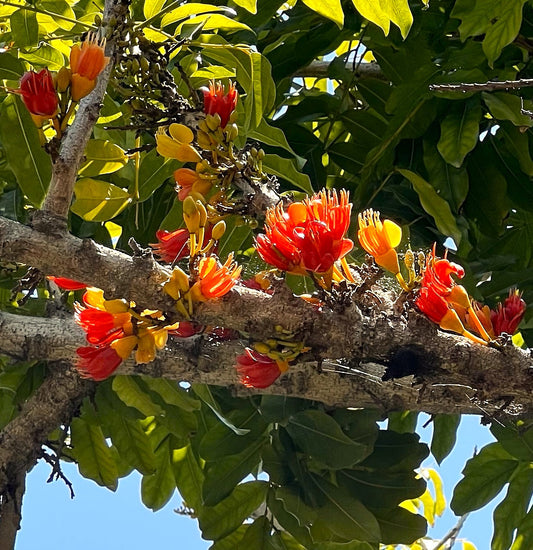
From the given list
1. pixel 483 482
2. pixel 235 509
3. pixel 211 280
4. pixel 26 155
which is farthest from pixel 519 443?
pixel 26 155

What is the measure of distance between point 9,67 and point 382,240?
2.61ft

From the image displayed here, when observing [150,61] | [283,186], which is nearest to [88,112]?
[150,61]

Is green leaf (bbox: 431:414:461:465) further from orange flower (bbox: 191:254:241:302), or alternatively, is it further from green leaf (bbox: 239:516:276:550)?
orange flower (bbox: 191:254:241:302)

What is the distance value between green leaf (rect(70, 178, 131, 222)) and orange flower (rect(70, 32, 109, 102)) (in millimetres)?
289

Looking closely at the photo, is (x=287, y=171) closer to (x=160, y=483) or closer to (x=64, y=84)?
(x=64, y=84)

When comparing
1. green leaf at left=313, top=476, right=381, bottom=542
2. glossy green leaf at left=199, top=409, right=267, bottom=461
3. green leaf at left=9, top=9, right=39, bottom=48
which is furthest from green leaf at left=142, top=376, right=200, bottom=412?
green leaf at left=9, top=9, right=39, bottom=48

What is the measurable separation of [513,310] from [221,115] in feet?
1.74

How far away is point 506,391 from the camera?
3.69 ft

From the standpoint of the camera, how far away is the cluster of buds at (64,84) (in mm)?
1133

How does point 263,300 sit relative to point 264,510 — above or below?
above

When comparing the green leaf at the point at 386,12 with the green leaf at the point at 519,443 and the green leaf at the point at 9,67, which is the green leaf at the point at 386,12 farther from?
the green leaf at the point at 519,443

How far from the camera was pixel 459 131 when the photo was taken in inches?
73.6

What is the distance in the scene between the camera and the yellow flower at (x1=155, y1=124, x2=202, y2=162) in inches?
49.0

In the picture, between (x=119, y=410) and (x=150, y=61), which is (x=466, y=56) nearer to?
(x=150, y=61)
